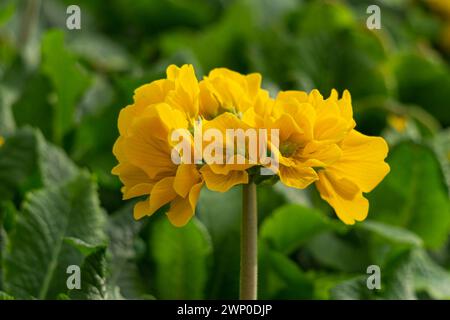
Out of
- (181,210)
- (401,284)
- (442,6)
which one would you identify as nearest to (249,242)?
(181,210)

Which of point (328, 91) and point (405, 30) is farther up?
point (405, 30)

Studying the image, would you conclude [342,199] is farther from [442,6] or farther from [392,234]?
[442,6]

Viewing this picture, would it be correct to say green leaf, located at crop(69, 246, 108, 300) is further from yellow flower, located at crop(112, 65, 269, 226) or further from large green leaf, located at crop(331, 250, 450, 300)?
large green leaf, located at crop(331, 250, 450, 300)

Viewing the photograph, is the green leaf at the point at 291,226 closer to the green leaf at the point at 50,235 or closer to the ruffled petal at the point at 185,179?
the green leaf at the point at 50,235

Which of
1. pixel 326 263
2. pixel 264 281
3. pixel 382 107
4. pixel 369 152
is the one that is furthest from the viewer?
pixel 382 107

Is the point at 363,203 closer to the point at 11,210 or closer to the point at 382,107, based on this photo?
the point at 11,210

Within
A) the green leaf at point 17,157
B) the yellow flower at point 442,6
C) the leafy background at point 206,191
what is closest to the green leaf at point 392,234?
the leafy background at point 206,191
